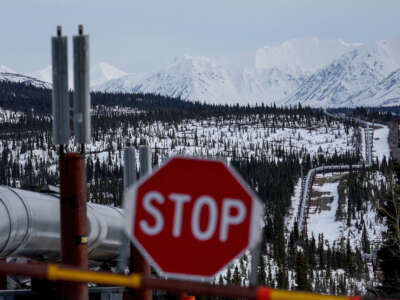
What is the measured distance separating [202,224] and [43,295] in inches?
361

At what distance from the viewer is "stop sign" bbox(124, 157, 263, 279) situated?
4.91 metres

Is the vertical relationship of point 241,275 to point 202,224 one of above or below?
below

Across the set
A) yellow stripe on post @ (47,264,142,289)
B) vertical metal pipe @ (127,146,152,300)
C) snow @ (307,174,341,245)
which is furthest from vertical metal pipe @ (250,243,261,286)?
snow @ (307,174,341,245)

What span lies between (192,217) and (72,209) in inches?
214

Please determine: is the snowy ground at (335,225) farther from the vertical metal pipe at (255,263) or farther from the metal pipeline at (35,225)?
the vertical metal pipe at (255,263)

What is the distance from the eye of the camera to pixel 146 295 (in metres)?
13.2

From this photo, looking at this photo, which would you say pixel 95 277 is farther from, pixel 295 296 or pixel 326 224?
pixel 326 224

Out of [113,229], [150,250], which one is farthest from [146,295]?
[150,250]

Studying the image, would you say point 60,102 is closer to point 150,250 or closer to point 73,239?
point 73,239

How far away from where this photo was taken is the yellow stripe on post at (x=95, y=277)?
5.20 meters

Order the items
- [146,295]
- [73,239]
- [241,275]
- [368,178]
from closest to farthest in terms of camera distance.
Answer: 1. [73,239]
2. [146,295]
3. [241,275]
4. [368,178]

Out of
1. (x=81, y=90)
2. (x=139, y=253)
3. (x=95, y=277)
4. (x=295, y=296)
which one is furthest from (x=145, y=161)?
(x=295, y=296)

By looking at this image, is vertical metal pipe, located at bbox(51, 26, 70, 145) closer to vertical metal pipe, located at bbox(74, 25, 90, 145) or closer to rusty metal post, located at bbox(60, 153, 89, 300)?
vertical metal pipe, located at bbox(74, 25, 90, 145)

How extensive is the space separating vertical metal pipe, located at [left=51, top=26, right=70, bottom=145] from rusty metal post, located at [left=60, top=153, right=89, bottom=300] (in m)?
0.35
